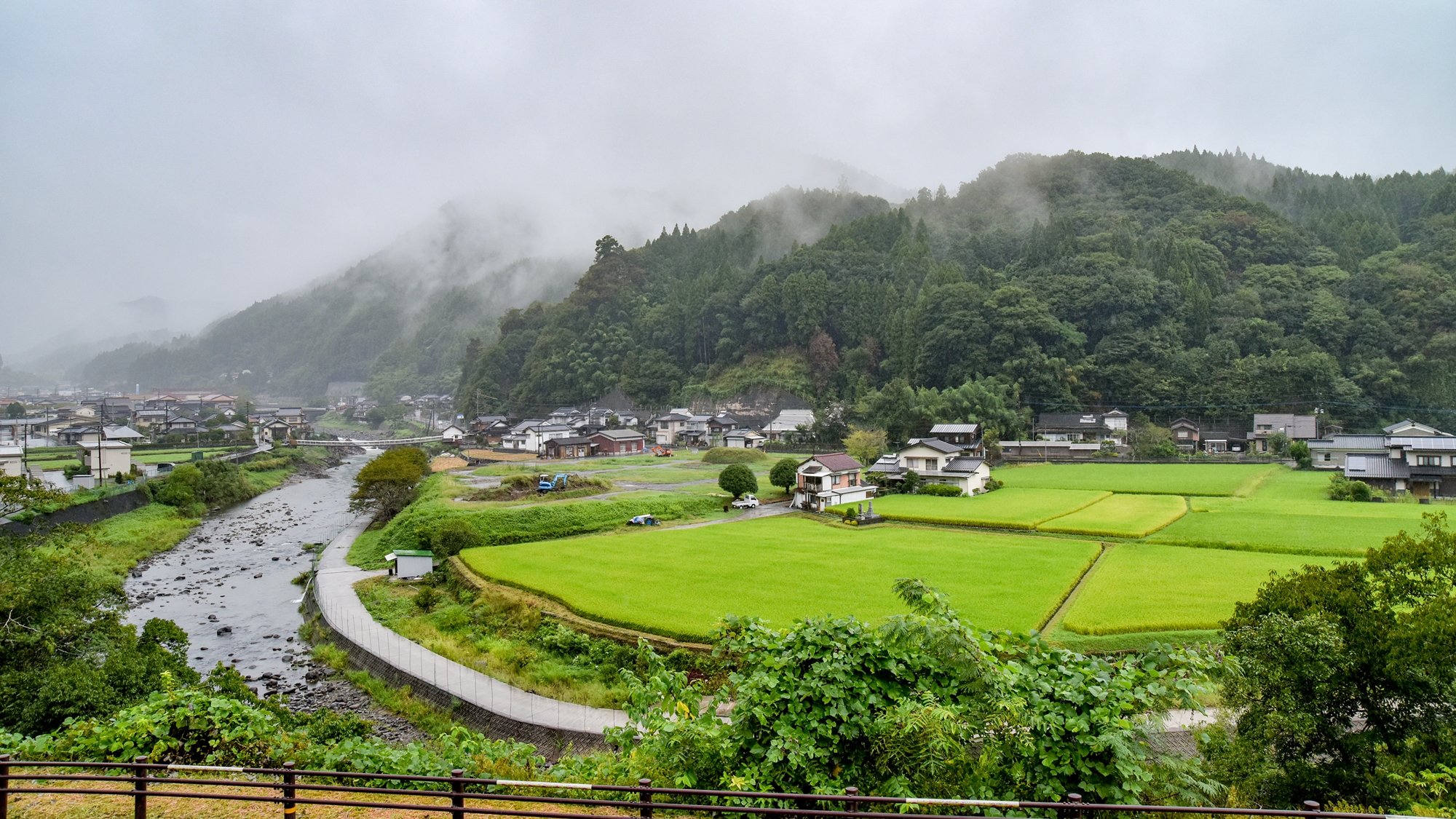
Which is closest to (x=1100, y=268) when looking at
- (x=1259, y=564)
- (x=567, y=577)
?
(x=1259, y=564)

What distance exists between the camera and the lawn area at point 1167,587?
15922 mm

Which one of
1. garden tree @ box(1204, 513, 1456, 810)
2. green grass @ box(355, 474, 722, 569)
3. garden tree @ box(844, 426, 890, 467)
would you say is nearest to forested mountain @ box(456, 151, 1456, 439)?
garden tree @ box(844, 426, 890, 467)

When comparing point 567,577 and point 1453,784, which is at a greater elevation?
point 1453,784

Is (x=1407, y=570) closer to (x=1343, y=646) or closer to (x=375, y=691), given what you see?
(x=1343, y=646)

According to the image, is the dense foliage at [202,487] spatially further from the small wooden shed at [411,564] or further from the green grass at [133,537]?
the small wooden shed at [411,564]

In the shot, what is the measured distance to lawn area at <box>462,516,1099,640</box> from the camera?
1744 centimetres

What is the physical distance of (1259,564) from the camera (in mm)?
20500

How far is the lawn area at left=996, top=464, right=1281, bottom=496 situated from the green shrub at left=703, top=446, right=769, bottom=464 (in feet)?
54.9

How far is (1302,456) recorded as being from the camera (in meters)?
43.8

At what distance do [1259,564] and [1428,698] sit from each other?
14934 millimetres

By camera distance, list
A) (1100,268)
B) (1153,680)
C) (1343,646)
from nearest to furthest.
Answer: (1153,680) → (1343,646) → (1100,268)

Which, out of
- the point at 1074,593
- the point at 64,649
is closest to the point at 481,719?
the point at 64,649

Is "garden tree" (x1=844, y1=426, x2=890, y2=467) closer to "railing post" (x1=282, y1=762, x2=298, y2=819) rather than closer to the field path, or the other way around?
the field path

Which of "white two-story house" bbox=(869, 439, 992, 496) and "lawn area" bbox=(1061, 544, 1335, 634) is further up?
"white two-story house" bbox=(869, 439, 992, 496)
